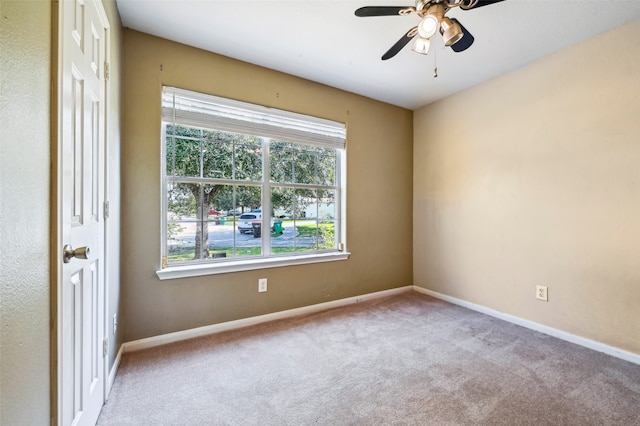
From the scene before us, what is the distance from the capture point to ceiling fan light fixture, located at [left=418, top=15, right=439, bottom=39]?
161 centimetres

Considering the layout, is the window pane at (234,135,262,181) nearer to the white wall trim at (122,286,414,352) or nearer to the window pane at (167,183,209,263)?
the window pane at (167,183,209,263)

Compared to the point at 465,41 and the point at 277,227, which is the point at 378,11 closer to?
the point at 465,41

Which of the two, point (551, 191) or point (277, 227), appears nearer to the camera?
point (551, 191)

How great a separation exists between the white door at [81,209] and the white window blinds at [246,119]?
0.76 meters

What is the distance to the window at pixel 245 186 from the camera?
2.47 meters

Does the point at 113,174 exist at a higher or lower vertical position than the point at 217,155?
lower

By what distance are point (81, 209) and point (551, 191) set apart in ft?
11.3

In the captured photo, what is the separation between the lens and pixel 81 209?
1.29 metres

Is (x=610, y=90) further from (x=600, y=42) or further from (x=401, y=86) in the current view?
(x=401, y=86)

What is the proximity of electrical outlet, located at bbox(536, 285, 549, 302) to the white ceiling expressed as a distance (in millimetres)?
1960

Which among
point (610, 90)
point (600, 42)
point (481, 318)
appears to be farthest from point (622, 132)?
point (481, 318)

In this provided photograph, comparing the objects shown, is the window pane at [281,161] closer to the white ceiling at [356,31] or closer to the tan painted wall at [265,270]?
the tan painted wall at [265,270]

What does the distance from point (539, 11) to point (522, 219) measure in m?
1.75

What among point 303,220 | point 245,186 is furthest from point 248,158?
point 303,220
